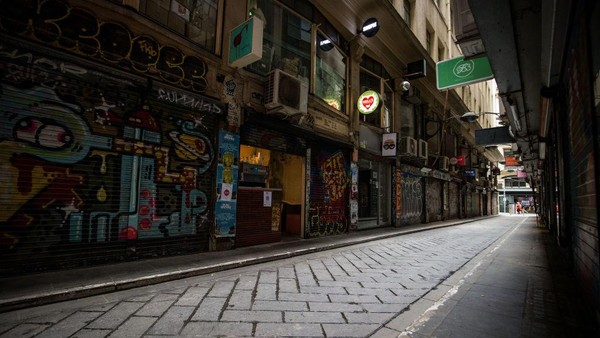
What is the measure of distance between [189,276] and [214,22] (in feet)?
19.7

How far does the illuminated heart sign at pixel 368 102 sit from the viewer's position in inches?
458

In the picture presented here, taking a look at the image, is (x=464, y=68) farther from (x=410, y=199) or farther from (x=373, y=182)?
(x=410, y=199)

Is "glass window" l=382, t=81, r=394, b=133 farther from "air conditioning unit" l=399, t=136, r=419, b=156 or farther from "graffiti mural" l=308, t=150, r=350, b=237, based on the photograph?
"graffiti mural" l=308, t=150, r=350, b=237

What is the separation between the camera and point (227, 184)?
7.22m

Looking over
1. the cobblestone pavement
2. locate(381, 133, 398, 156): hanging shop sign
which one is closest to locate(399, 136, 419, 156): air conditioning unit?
locate(381, 133, 398, 156): hanging shop sign

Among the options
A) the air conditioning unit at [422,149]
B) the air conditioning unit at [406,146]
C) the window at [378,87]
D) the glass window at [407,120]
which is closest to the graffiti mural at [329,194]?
the window at [378,87]

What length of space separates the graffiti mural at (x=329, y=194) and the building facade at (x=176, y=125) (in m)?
0.06

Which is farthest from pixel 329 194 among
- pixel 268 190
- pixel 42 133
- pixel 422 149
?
pixel 422 149

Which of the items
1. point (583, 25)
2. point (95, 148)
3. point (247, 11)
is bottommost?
point (95, 148)

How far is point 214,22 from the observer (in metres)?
7.38

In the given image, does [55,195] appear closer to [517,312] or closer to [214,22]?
[214,22]

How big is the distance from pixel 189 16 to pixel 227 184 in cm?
406

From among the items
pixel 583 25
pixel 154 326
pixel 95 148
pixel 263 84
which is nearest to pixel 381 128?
pixel 263 84

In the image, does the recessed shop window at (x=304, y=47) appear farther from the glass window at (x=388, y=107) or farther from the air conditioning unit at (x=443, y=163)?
the air conditioning unit at (x=443, y=163)
